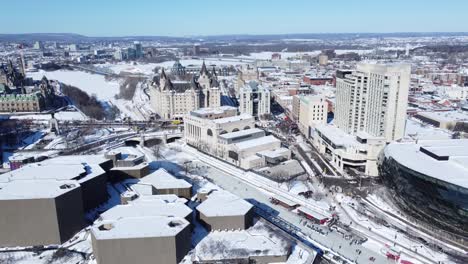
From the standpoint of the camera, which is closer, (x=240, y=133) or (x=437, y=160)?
(x=437, y=160)

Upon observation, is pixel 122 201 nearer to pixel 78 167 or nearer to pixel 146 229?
pixel 78 167

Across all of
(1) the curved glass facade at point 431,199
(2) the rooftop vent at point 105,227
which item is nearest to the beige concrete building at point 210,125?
(1) the curved glass facade at point 431,199

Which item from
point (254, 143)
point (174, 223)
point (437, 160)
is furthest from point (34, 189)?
point (437, 160)

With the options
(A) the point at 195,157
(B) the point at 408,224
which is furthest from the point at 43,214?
(B) the point at 408,224

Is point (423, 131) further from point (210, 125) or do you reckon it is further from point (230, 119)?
point (210, 125)

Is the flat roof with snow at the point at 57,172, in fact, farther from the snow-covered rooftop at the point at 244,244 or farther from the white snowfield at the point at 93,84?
the white snowfield at the point at 93,84

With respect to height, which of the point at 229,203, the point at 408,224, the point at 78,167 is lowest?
the point at 408,224

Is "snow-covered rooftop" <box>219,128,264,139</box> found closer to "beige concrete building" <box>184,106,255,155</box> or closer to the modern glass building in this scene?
"beige concrete building" <box>184,106,255,155</box>

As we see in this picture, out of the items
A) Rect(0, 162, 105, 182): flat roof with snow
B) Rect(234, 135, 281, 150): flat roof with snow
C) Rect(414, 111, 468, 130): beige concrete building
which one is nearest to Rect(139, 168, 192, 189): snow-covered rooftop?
Rect(0, 162, 105, 182): flat roof with snow
